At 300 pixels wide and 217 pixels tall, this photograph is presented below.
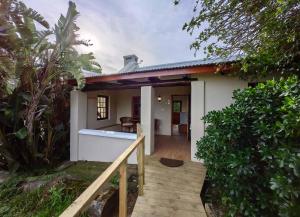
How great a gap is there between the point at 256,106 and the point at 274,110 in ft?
0.84

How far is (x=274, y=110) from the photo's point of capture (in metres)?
2.10

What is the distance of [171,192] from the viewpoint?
3.35m

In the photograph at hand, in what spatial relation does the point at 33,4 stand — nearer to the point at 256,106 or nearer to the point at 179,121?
the point at 256,106

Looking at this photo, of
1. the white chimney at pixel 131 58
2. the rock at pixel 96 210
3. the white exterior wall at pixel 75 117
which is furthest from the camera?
the white chimney at pixel 131 58

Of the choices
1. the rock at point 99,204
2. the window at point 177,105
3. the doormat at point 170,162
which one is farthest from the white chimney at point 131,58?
the rock at point 99,204

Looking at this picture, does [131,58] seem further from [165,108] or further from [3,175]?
[3,175]

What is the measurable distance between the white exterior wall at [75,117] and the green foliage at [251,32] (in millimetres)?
5185

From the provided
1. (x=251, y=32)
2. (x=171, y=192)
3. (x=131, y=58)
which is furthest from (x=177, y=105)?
(x=131, y=58)

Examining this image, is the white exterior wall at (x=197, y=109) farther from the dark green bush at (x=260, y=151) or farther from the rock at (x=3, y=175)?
the rock at (x=3, y=175)

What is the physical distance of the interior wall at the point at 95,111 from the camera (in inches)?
325

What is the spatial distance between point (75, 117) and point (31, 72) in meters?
2.28

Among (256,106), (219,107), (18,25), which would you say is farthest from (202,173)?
(18,25)

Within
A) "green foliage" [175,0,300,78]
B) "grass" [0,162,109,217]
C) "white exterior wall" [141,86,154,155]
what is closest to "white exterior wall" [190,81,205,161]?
"green foliage" [175,0,300,78]

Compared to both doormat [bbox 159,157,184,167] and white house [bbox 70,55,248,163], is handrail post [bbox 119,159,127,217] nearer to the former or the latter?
doormat [bbox 159,157,184,167]
